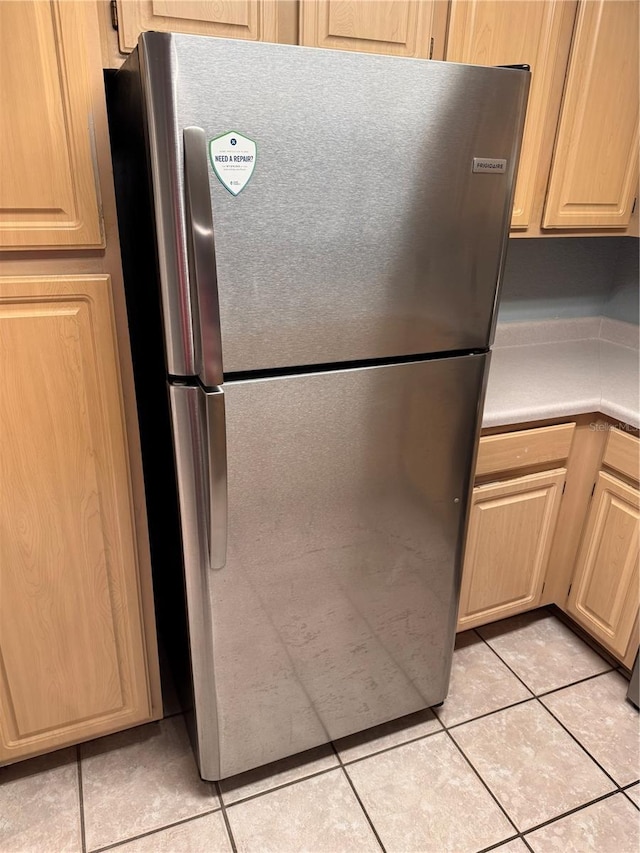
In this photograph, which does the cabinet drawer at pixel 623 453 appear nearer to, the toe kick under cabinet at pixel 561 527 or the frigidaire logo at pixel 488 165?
the toe kick under cabinet at pixel 561 527

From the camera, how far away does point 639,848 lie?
4.62ft

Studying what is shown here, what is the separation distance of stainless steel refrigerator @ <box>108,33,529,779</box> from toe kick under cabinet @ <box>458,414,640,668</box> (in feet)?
0.91

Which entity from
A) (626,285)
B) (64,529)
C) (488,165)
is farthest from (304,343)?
(626,285)

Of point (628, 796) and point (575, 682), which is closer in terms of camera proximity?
point (628, 796)

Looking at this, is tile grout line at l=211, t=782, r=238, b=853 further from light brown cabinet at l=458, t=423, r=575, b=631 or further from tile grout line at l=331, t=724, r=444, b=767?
light brown cabinet at l=458, t=423, r=575, b=631

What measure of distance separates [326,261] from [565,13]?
1.02 metres

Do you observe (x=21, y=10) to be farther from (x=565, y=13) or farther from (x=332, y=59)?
(x=565, y=13)

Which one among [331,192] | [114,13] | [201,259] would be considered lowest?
[201,259]

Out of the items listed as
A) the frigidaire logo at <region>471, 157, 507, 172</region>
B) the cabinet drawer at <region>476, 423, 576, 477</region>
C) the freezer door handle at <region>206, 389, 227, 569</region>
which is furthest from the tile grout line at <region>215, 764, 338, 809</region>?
the frigidaire logo at <region>471, 157, 507, 172</region>

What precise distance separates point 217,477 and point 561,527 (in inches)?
46.5

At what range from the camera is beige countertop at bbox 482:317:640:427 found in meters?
1.66

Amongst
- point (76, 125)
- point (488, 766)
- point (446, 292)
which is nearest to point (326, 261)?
point (446, 292)

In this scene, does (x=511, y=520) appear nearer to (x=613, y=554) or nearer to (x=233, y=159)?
(x=613, y=554)

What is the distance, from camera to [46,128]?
101 centimetres
